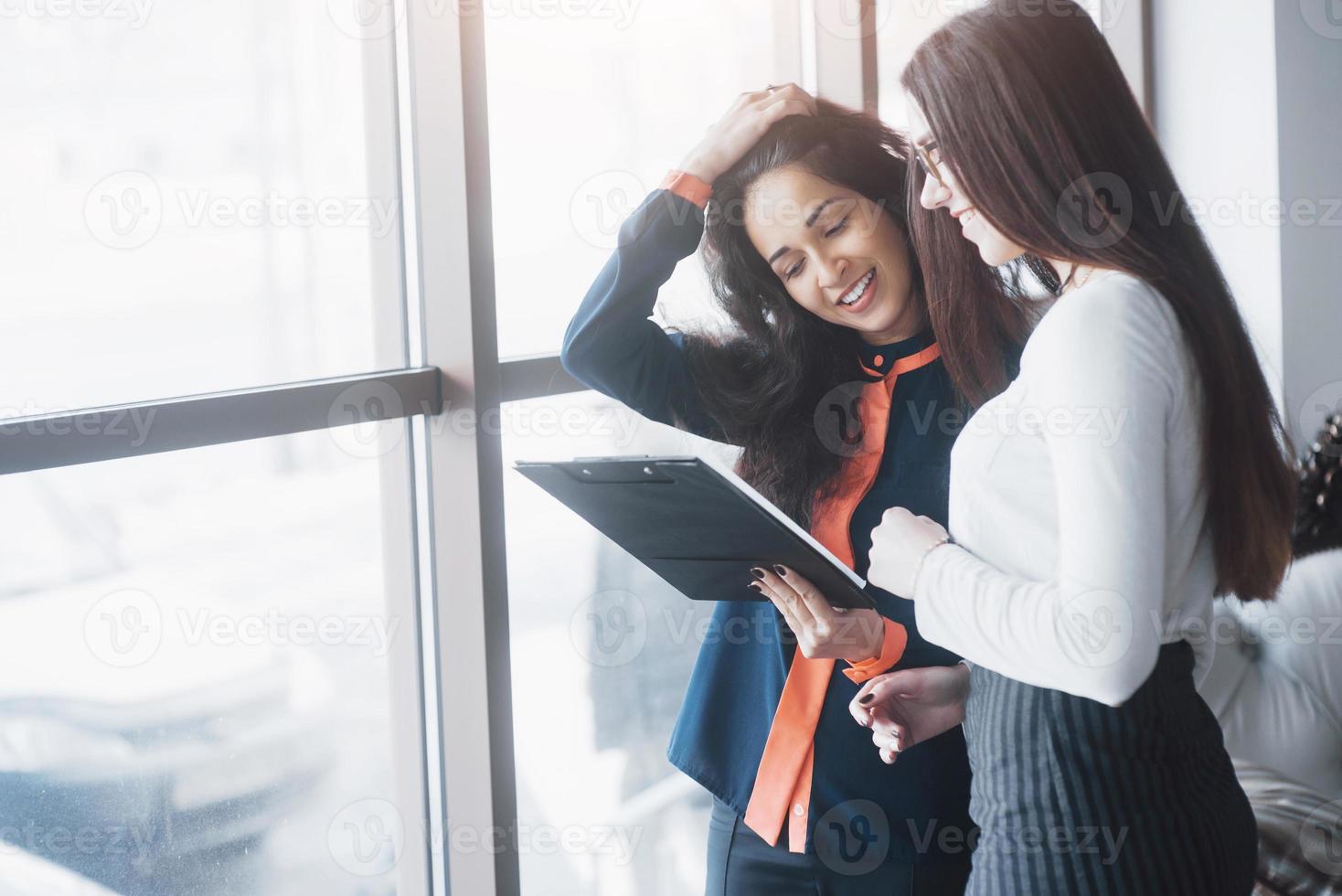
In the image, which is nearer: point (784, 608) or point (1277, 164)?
point (784, 608)

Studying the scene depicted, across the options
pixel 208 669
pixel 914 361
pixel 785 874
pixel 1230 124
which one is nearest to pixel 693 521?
pixel 914 361

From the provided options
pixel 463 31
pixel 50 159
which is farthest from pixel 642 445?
pixel 50 159

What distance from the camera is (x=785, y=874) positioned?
153 centimetres

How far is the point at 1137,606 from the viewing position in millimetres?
991

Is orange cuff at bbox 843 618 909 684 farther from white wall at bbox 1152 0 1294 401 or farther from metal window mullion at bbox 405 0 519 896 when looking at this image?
white wall at bbox 1152 0 1294 401

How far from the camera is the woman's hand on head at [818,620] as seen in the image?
1396 mm

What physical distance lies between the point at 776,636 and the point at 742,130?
2.37 ft

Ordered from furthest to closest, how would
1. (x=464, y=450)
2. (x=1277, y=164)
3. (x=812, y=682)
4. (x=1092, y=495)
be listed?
(x=1277, y=164)
(x=464, y=450)
(x=812, y=682)
(x=1092, y=495)

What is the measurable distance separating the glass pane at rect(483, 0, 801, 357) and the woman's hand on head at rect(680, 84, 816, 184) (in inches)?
14.4

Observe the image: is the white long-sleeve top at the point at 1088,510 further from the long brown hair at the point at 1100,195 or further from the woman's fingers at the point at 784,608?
the woman's fingers at the point at 784,608

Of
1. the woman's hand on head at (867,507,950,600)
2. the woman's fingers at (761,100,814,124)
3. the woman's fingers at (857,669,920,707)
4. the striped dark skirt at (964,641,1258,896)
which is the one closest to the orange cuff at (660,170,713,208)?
the woman's fingers at (761,100,814,124)

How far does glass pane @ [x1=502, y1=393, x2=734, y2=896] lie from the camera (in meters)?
2.19

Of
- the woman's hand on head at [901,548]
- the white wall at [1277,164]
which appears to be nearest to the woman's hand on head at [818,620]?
the woman's hand on head at [901,548]

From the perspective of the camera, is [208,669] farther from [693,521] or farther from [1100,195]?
[1100,195]
